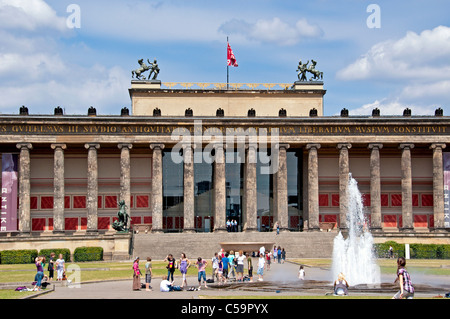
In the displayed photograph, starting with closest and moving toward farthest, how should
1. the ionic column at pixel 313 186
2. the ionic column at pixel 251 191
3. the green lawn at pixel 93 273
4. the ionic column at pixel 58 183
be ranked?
the green lawn at pixel 93 273 < the ionic column at pixel 58 183 < the ionic column at pixel 251 191 < the ionic column at pixel 313 186

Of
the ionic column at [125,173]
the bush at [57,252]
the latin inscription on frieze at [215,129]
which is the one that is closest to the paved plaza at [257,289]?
the bush at [57,252]

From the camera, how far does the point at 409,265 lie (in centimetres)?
5106

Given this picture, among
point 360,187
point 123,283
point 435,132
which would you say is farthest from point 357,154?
point 123,283

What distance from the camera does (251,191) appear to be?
7300cm

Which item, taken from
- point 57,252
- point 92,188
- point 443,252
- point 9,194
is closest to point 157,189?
point 92,188

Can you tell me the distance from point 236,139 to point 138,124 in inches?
409

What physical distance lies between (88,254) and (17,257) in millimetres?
5816

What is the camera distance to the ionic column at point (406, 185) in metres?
73.1

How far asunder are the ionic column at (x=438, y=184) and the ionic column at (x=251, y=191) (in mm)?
18981

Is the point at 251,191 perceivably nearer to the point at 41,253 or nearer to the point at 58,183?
the point at 58,183

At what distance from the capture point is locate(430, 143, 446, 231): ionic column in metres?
72.9

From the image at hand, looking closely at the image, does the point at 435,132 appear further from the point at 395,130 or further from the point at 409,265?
the point at 409,265

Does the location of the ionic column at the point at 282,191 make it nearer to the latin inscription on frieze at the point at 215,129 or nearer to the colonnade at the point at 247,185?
the colonnade at the point at 247,185

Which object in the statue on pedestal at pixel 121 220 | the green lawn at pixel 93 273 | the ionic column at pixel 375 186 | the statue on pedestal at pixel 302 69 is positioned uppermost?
the statue on pedestal at pixel 302 69
